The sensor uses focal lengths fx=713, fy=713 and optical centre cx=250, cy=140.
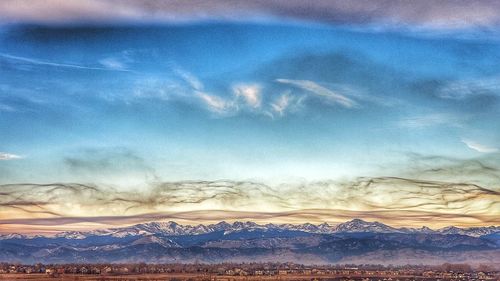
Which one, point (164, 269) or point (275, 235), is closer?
point (164, 269)

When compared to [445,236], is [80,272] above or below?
below

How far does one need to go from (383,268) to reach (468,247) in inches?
1228

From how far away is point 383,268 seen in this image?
165625 millimetres

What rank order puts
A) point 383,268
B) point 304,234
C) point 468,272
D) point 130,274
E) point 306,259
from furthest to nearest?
1. point 304,234
2. point 306,259
3. point 383,268
4. point 468,272
5. point 130,274

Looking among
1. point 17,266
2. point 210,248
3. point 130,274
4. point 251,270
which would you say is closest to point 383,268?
point 251,270

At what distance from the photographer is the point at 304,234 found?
19288cm

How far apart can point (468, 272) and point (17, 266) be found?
300 feet

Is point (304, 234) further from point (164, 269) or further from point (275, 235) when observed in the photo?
point (164, 269)

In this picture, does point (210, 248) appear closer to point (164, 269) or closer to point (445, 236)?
point (164, 269)

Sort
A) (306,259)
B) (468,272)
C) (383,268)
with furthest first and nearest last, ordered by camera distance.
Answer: (306,259) < (383,268) < (468,272)

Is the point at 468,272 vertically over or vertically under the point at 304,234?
under

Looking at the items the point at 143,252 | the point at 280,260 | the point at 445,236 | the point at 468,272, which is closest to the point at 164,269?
the point at 143,252

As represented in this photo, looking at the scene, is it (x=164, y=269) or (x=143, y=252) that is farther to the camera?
(x=143, y=252)

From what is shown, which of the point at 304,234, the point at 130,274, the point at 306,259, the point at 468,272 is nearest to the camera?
the point at 130,274
